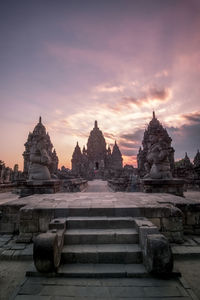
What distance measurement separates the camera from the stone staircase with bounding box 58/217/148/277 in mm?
2449

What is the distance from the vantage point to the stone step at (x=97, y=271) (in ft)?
7.84

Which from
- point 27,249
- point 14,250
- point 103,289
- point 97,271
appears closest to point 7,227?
point 14,250

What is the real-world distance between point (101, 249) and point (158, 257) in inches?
39.8

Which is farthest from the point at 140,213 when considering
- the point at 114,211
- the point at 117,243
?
the point at 117,243

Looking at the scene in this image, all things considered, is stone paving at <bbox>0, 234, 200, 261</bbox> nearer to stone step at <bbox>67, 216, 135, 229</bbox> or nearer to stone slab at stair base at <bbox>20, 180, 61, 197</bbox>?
stone step at <bbox>67, 216, 135, 229</bbox>

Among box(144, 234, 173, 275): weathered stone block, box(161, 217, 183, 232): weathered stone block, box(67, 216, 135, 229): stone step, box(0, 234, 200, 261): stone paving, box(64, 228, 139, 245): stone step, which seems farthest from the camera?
box(161, 217, 183, 232): weathered stone block

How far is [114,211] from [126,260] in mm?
1155

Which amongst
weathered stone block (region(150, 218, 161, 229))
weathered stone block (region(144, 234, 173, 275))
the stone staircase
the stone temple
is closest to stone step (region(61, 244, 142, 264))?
the stone staircase

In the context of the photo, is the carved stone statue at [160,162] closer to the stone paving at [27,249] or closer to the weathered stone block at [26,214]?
the stone paving at [27,249]

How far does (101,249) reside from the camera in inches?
111

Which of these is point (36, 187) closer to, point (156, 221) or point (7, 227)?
point (7, 227)

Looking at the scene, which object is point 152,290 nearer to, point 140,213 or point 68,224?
point 140,213

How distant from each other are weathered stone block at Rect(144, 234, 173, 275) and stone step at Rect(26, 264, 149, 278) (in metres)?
0.17

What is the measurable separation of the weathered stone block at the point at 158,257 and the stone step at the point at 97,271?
6.7 inches
